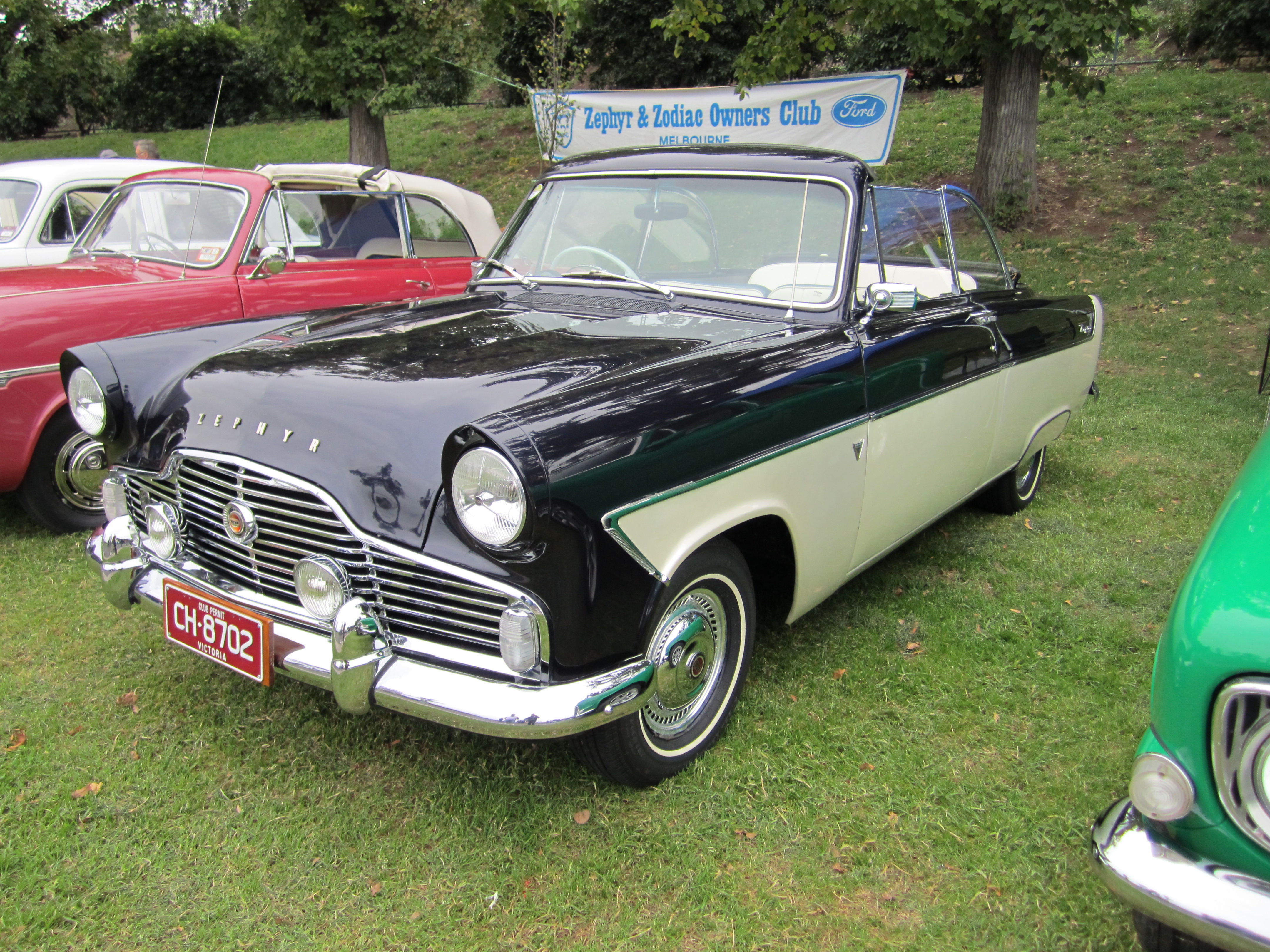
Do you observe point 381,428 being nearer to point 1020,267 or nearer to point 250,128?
point 1020,267

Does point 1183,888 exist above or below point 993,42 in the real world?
below

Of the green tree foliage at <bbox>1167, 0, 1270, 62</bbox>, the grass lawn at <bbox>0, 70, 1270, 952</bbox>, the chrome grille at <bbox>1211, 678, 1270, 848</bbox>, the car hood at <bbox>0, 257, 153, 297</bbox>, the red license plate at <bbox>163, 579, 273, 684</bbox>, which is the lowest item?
the grass lawn at <bbox>0, 70, 1270, 952</bbox>

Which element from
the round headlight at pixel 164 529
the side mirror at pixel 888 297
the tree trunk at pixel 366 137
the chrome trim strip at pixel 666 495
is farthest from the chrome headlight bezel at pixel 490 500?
the tree trunk at pixel 366 137

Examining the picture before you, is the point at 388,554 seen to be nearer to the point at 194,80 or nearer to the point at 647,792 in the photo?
the point at 647,792

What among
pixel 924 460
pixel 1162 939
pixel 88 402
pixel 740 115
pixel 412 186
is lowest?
pixel 1162 939

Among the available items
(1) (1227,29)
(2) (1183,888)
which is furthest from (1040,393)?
(1) (1227,29)

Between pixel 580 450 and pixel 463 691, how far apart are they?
2.07 ft

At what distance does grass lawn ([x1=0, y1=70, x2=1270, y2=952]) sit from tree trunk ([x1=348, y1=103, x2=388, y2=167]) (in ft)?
30.7

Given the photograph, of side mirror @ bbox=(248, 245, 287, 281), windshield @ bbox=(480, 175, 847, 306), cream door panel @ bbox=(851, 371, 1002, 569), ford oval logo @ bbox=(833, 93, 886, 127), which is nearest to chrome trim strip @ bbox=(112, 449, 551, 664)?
cream door panel @ bbox=(851, 371, 1002, 569)

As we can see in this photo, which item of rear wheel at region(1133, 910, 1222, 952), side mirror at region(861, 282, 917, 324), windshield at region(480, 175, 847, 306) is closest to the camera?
rear wheel at region(1133, 910, 1222, 952)

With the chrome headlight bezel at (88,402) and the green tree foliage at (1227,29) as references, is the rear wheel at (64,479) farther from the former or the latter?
the green tree foliage at (1227,29)

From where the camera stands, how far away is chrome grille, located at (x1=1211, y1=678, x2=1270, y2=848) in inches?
60.5

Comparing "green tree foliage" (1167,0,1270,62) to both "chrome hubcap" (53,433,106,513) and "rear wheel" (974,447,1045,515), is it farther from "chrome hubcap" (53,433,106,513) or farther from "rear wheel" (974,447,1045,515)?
"chrome hubcap" (53,433,106,513)

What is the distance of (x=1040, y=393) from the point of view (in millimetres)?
4488
